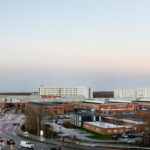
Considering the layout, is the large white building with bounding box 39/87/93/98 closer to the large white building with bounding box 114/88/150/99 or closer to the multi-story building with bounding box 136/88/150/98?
the large white building with bounding box 114/88/150/99

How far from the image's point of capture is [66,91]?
50.1 meters

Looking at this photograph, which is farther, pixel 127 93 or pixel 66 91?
pixel 127 93

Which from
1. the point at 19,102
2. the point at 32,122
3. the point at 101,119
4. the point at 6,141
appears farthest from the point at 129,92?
the point at 6,141

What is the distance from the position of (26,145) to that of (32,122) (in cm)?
497

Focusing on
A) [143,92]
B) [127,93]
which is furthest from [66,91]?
[143,92]

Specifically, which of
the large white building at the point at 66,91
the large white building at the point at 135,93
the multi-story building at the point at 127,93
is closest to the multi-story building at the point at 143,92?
the large white building at the point at 135,93

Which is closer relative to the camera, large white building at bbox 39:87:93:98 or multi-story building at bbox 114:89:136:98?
large white building at bbox 39:87:93:98

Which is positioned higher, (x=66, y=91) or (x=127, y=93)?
(x=66, y=91)

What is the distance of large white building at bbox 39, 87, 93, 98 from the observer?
4869 cm

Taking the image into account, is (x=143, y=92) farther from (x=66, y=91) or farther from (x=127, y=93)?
(x=66, y=91)

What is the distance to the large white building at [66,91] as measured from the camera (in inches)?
1917

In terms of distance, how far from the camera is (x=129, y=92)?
52.0 meters

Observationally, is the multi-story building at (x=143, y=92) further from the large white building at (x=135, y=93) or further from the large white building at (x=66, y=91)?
the large white building at (x=66, y=91)

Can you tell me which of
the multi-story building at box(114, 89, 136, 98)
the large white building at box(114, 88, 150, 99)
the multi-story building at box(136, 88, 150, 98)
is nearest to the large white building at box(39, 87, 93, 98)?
the multi-story building at box(114, 89, 136, 98)
